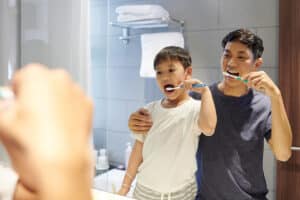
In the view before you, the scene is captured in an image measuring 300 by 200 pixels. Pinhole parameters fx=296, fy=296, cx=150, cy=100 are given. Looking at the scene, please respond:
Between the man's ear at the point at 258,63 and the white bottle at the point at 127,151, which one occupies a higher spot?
the man's ear at the point at 258,63

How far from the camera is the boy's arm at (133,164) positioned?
778 millimetres

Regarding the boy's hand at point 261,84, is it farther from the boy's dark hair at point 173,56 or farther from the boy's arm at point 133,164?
the boy's arm at point 133,164

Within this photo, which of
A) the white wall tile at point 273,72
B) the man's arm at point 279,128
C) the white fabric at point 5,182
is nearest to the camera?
the white fabric at point 5,182

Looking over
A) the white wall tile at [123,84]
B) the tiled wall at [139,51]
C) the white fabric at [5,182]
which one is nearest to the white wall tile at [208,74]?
the tiled wall at [139,51]

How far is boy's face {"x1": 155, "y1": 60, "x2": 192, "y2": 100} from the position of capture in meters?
0.74

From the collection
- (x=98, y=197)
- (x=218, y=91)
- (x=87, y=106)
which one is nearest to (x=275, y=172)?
(x=218, y=91)

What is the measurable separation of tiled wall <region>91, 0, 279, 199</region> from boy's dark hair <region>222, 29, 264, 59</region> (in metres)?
0.05

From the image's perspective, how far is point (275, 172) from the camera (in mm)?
818

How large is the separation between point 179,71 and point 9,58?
0.46 metres

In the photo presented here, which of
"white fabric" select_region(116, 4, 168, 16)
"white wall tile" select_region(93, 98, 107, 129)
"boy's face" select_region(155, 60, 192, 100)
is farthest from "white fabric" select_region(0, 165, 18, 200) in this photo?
"white fabric" select_region(116, 4, 168, 16)

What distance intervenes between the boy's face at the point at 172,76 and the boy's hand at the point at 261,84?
0.15 metres

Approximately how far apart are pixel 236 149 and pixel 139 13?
574 millimetres

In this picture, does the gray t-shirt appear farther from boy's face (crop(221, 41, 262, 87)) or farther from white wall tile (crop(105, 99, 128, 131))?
white wall tile (crop(105, 99, 128, 131))

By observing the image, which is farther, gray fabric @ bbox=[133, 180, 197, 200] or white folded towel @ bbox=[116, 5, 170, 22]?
white folded towel @ bbox=[116, 5, 170, 22]
